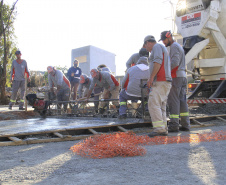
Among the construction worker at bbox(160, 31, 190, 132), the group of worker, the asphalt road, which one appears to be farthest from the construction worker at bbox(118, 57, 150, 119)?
the asphalt road

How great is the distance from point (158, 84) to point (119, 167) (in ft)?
7.34

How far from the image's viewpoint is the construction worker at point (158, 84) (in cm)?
412

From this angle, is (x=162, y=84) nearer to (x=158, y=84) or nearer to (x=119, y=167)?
(x=158, y=84)

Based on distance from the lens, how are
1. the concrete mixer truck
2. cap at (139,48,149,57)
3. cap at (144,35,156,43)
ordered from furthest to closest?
1. the concrete mixer truck
2. cap at (139,48,149,57)
3. cap at (144,35,156,43)

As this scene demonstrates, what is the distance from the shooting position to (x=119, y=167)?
2270 millimetres

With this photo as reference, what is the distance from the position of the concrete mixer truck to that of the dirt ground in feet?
18.5

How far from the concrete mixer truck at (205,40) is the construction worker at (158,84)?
13.8ft

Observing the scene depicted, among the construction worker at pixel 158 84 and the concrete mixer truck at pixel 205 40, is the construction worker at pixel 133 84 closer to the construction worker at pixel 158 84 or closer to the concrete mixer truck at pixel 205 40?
the construction worker at pixel 158 84

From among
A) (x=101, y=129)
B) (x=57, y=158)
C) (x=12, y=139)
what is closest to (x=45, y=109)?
(x=101, y=129)

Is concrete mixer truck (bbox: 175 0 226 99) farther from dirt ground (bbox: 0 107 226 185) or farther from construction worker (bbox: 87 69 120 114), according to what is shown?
dirt ground (bbox: 0 107 226 185)

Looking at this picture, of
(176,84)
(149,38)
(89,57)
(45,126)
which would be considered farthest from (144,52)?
(89,57)

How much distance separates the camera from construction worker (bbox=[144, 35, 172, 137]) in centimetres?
412

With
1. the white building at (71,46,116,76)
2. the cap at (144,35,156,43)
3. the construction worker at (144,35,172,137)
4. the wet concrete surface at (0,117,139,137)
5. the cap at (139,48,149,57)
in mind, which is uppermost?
the white building at (71,46,116,76)

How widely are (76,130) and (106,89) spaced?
9.98 feet
